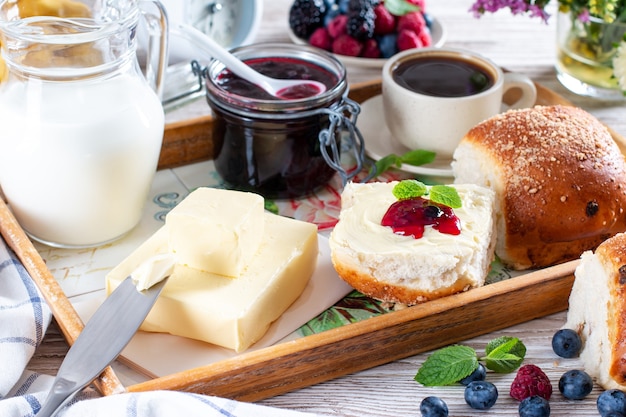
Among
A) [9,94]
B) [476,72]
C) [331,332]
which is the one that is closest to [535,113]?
[476,72]

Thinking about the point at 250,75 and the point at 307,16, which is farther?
the point at 307,16

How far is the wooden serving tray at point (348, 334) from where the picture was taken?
143 cm

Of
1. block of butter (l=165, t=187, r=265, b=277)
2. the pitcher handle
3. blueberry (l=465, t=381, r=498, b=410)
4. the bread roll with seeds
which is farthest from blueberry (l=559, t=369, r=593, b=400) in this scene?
the pitcher handle

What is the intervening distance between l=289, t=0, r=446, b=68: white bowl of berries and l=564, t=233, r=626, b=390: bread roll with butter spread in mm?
1282

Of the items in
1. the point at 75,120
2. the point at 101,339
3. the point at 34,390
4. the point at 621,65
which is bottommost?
the point at 34,390

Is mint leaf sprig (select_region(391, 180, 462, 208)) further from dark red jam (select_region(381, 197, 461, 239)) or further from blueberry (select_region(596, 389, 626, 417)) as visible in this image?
blueberry (select_region(596, 389, 626, 417))

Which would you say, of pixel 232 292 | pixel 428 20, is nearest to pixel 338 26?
pixel 428 20

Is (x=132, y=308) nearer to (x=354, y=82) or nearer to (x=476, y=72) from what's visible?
(x=476, y=72)

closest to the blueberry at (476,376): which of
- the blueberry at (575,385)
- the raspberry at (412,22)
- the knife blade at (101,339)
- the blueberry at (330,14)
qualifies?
the blueberry at (575,385)

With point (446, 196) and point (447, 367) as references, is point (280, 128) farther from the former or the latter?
point (447, 367)

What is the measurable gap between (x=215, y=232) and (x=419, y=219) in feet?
1.27

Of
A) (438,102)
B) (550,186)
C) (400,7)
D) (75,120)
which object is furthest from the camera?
(400,7)

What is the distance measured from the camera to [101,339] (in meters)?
1.46

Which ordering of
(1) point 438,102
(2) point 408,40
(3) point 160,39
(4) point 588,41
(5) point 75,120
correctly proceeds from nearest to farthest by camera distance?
1. (5) point 75,120
2. (3) point 160,39
3. (1) point 438,102
4. (4) point 588,41
5. (2) point 408,40
